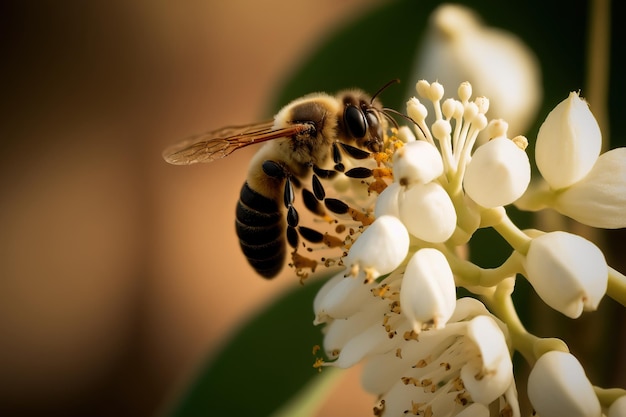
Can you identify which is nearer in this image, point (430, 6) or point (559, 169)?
point (559, 169)

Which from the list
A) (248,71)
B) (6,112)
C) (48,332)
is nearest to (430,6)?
(248,71)

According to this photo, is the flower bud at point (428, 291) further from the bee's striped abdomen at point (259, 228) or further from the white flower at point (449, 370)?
the bee's striped abdomen at point (259, 228)

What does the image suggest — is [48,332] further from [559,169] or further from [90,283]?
[559,169]

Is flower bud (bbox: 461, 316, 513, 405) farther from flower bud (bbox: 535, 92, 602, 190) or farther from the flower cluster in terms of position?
flower bud (bbox: 535, 92, 602, 190)

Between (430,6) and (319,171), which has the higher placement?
(430,6)

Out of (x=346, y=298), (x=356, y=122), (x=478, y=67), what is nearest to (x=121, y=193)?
(x=478, y=67)

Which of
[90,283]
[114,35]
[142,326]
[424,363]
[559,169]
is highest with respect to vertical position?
[114,35]

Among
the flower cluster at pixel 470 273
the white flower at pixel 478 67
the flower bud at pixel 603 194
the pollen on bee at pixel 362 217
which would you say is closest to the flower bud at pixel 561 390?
the flower cluster at pixel 470 273

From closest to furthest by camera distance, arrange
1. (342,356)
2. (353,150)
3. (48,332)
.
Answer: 1. (342,356)
2. (353,150)
3. (48,332)
